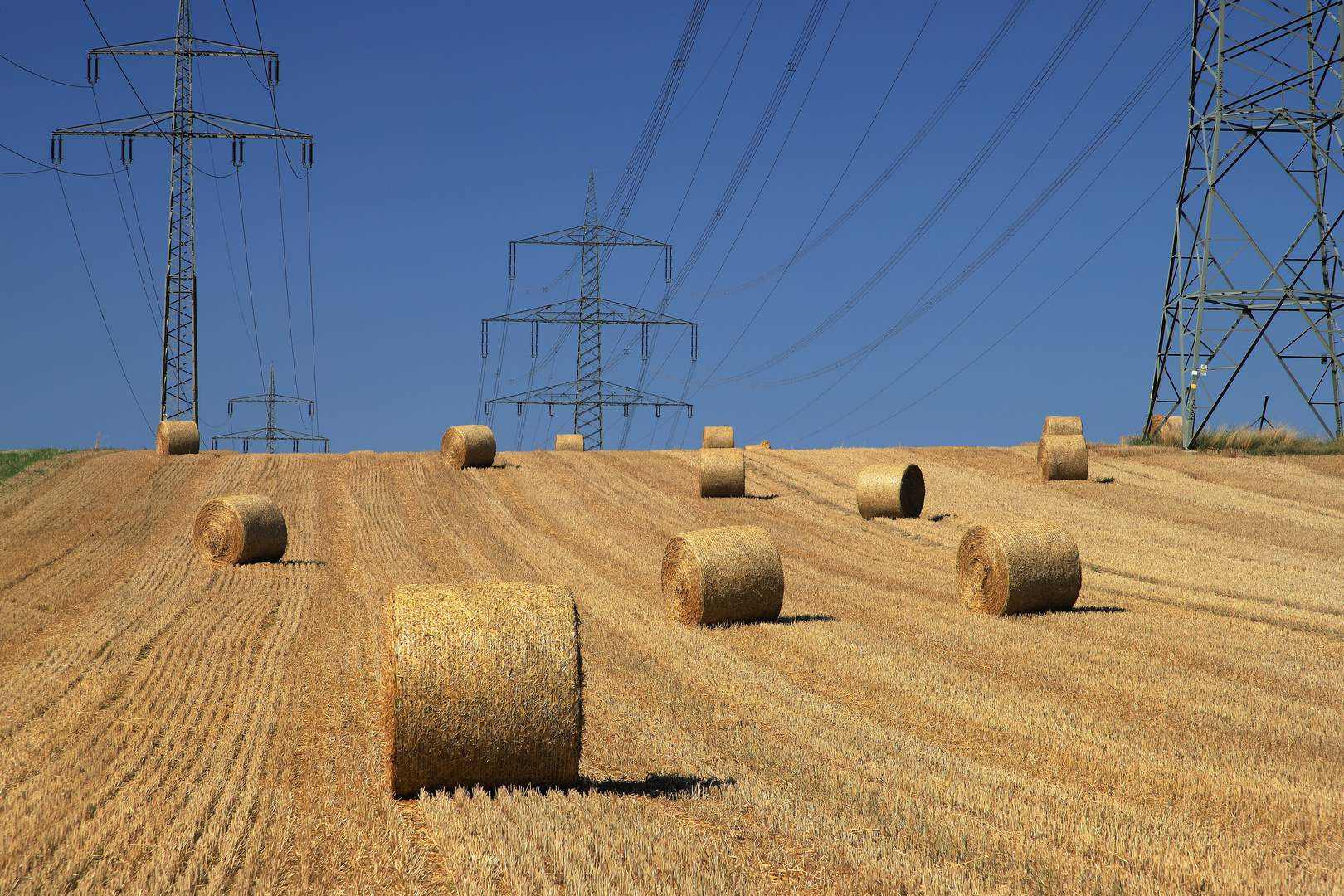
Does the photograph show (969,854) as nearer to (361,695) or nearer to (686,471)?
(361,695)

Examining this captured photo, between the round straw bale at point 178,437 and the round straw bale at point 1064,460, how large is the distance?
947 inches

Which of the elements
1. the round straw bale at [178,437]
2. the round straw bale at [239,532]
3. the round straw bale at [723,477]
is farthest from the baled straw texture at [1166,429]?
the round straw bale at [178,437]

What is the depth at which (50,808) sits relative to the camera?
612 centimetres

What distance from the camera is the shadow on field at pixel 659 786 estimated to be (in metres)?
6.46

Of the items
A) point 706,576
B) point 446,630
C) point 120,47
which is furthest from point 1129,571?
point 120,47

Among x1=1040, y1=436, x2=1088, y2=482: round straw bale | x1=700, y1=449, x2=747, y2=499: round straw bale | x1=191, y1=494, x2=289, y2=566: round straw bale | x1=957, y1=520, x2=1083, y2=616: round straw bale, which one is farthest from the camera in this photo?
x1=1040, y1=436, x2=1088, y2=482: round straw bale

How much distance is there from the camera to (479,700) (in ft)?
21.2

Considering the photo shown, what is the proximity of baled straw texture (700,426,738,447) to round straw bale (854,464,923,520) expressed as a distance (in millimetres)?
8054

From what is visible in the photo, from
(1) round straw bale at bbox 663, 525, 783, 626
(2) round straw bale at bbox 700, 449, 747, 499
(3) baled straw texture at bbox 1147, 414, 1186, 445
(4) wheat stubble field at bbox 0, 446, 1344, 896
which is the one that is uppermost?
(3) baled straw texture at bbox 1147, 414, 1186, 445

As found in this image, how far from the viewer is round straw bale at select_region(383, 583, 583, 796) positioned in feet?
20.9

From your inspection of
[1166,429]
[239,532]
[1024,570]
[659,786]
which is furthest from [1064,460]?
[659,786]

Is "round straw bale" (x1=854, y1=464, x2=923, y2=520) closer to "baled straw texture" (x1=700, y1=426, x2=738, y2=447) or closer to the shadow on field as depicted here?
"baled straw texture" (x1=700, y1=426, x2=738, y2=447)

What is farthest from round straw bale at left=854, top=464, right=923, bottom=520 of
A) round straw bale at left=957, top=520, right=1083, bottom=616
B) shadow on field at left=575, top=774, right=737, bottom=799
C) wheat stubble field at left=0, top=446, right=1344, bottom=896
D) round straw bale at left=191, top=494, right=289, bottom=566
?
shadow on field at left=575, top=774, right=737, bottom=799

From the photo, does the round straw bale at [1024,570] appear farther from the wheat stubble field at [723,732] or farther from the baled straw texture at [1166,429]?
the baled straw texture at [1166,429]
